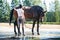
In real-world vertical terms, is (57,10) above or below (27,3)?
below

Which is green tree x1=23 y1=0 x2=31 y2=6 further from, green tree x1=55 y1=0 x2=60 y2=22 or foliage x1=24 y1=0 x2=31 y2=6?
green tree x1=55 y1=0 x2=60 y2=22

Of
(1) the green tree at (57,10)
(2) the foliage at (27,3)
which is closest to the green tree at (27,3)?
(2) the foliage at (27,3)

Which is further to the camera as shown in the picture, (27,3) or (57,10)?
(57,10)

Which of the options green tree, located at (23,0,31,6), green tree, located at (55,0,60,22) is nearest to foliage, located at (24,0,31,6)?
green tree, located at (23,0,31,6)

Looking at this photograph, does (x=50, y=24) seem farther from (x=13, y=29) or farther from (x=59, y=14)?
(x=13, y=29)

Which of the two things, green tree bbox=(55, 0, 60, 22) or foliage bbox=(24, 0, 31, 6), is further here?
green tree bbox=(55, 0, 60, 22)

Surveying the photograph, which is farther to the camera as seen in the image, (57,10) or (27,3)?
(57,10)

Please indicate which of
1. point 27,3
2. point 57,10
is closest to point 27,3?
point 27,3

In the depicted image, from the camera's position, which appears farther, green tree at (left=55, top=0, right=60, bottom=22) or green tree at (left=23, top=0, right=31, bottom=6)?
green tree at (left=55, top=0, right=60, bottom=22)

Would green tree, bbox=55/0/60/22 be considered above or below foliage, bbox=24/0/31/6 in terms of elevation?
below

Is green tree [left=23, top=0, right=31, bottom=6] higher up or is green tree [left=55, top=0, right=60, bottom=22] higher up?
green tree [left=23, top=0, right=31, bottom=6]

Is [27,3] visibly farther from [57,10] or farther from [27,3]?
[57,10]

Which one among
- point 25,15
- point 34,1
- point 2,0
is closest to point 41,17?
point 25,15

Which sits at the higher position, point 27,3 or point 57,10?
point 27,3
